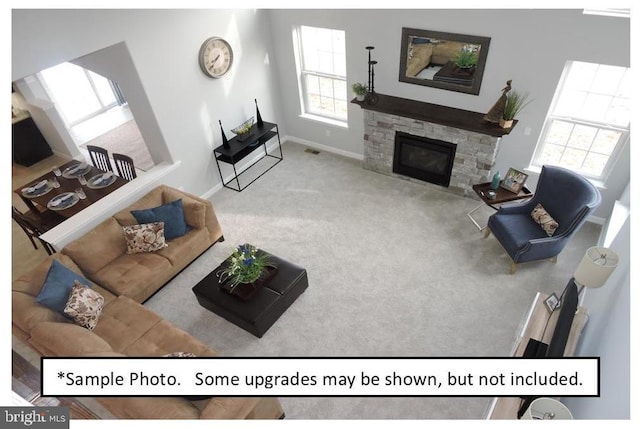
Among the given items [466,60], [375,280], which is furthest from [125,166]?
[466,60]

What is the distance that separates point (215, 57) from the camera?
19.5ft

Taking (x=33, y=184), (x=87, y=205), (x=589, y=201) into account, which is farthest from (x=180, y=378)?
(x=589, y=201)

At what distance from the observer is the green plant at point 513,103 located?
5227 millimetres

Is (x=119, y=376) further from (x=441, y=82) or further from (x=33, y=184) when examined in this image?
(x=441, y=82)

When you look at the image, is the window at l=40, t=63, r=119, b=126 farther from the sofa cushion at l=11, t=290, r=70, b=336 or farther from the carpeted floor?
the sofa cushion at l=11, t=290, r=70, b=336

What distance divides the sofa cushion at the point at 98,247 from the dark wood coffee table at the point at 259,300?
120 centimetres

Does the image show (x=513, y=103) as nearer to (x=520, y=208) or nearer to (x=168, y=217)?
(x=520, y=208)

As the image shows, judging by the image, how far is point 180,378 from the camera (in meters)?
3.36

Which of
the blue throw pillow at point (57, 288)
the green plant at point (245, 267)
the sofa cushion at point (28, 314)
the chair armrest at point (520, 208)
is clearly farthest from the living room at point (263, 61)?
the green plant at point (245, 267)

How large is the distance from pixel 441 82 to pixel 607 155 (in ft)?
7.56

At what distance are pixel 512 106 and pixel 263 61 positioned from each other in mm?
3937

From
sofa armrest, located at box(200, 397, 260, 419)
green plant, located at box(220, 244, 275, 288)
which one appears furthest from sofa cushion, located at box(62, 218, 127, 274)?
sofa armrest, located at box(200, 397, 260, 419)

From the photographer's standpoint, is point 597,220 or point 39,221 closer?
point 39,221

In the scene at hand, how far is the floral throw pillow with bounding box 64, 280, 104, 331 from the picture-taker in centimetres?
416
